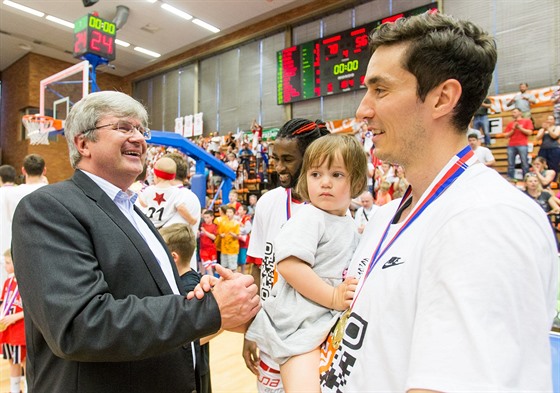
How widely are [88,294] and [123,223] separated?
30 cm

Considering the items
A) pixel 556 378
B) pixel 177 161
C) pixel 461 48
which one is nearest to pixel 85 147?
pixel 461 48

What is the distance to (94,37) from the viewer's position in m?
8.07

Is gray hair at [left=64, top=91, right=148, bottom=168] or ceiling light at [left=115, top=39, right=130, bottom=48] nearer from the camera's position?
gray hair at [left=64, top=91, right=148, bottom=168]

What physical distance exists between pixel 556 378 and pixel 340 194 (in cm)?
138

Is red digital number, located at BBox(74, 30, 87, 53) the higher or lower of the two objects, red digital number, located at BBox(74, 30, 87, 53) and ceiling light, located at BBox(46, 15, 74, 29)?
the lower

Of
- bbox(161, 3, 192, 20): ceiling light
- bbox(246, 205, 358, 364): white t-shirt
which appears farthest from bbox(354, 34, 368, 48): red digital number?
bbox(246, 205, 358, 364): white t-shirt

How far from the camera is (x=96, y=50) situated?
8.14 metres

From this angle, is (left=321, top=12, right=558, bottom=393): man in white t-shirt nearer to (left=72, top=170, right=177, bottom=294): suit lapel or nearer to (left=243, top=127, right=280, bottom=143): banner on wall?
(left=72, top=170, right=177, bottom=294): suit lapel

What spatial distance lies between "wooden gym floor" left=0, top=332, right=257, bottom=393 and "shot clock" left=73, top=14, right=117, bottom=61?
641cm

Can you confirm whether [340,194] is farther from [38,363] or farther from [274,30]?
[274,30]

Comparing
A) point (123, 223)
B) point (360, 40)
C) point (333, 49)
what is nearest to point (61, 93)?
point (333, 49)

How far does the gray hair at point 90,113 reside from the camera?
56.5 inches

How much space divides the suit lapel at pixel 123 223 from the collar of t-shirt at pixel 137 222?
47mm

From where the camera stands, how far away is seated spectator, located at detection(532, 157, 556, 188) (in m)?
6.50
